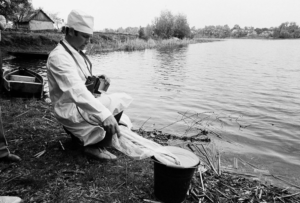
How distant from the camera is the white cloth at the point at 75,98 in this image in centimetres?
295

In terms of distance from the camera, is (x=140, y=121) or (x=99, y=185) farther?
(x=140, y=121)

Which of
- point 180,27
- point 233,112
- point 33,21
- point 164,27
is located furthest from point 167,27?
point 233,112

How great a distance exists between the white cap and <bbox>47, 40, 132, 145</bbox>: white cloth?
1.03 ft

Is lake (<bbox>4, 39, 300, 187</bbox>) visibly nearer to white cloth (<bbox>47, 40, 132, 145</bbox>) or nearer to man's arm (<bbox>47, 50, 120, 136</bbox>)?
white cloth (<bbox>47, 40, 132, 145</bbox>)

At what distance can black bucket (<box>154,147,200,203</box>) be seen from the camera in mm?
2791

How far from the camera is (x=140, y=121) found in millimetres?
7551

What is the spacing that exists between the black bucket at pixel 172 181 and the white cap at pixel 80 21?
6.42ft

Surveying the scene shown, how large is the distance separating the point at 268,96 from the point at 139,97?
586cm

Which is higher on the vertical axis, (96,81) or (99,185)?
(96,81)

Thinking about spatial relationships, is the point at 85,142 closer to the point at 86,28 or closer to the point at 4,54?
the point at 86,28

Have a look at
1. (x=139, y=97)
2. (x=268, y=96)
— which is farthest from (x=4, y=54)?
(x=268, y=96)

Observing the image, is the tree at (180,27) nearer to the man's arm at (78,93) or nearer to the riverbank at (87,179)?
the riverbank at (87,179)

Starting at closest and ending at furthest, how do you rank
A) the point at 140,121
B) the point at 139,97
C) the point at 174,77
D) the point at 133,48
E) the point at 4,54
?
1. the point at 140,121
2. the point at 139,97
3. the point at 174,77
4. the point at 4,54
5. the point at 133,48

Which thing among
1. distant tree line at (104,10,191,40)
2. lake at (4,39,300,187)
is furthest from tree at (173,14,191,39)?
lake at (4,39,300,187)
